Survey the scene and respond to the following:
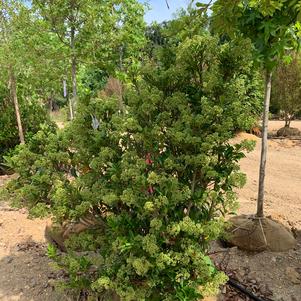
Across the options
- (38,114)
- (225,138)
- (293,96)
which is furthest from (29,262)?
(293,96)

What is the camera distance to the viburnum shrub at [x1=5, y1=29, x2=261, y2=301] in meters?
2.65

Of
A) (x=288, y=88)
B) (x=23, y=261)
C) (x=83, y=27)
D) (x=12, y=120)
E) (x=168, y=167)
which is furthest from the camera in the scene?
(x=288, y=88)

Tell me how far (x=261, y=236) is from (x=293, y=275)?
53 centimetres

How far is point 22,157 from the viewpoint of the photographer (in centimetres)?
338

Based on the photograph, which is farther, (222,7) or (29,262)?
(29,262)

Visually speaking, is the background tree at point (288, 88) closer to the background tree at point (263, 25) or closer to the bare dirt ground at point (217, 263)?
the bare dirt ground at point (217, 263)

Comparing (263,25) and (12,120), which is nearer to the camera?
(263,25)

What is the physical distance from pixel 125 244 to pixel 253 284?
5.87 ft

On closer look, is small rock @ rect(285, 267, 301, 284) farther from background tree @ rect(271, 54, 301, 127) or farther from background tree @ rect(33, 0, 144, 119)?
background tree @ rect(271, 54, 301, 127)

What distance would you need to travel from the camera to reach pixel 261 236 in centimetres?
424

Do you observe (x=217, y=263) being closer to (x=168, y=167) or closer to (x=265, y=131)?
(x=265, y=131)

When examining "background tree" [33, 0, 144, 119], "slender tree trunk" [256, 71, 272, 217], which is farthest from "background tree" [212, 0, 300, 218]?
"background tree" [33, 0, 144, 119]

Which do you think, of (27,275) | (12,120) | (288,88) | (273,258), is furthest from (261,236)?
(288,88)

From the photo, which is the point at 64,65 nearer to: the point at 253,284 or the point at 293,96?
the point at 253,284
